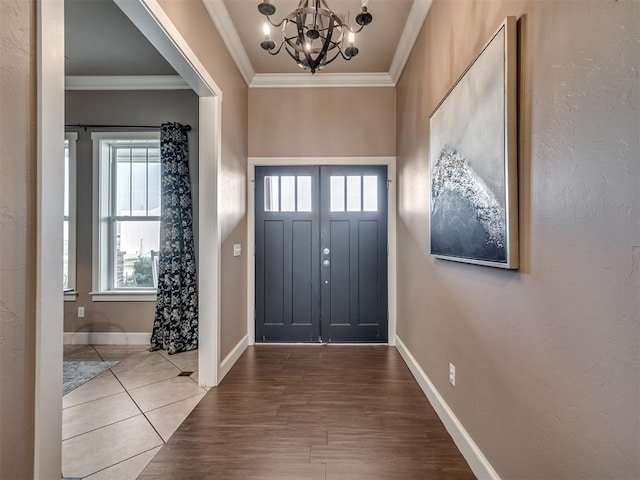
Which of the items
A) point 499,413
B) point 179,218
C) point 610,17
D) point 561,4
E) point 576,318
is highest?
point 561,4

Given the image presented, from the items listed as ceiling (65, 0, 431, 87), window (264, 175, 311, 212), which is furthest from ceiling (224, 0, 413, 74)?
window (264, 175, 311, 212)

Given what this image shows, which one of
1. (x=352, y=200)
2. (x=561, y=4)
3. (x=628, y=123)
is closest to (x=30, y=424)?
(x=628, y=123)

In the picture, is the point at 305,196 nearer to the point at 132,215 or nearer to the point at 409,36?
the point at 409,36

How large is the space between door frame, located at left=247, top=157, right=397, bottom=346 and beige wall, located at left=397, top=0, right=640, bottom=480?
1.98m

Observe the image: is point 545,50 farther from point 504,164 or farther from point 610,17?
point 504,164

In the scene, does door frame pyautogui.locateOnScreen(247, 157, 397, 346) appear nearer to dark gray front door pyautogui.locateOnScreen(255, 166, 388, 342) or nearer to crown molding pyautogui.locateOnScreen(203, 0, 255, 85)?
dark gray front door pyautogui.locateOnScreen(255, 166, 388, 342)

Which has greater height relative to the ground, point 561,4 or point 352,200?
point 561,4

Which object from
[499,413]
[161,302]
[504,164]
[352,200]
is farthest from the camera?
[352,200]

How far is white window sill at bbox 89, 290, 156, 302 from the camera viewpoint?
3.87m

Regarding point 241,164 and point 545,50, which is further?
point 241,164

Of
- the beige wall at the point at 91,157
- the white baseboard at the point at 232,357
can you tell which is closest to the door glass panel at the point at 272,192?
the beige wall at the point at 91,157

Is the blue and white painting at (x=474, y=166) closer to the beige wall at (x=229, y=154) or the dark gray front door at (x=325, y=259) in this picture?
the dark gray front door at (x=325, y=259)

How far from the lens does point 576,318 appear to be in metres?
1.03

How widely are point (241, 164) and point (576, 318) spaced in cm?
331
